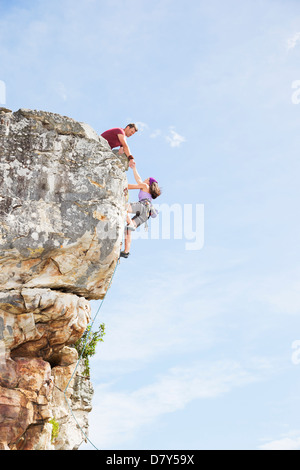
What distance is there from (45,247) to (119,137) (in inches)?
207

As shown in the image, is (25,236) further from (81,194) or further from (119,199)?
(119,199)

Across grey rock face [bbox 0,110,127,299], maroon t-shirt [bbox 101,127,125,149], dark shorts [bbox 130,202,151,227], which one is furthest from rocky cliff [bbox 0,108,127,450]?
dark shorts [bbox 130,202,151,227]

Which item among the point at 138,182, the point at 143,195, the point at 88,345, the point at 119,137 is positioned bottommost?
the point at 88,345

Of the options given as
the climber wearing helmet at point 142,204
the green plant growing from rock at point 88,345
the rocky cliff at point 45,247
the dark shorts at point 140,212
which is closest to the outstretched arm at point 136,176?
the climber wearing helmet at point 142,204

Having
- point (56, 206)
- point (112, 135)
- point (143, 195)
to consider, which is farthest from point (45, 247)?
point (112, 135)

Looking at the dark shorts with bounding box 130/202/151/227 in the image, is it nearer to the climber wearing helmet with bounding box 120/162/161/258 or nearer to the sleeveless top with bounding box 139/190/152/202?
the climber wearing helmet with bounding box 120/162/161/258

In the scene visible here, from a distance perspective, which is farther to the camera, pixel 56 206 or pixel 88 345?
pixel 88 345

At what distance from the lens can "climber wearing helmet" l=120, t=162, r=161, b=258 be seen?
49.9ft

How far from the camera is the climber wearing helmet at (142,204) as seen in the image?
49.9 ft

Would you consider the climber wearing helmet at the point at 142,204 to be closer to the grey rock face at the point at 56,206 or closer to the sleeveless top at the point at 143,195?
the sleeveless top at the point at 143,195

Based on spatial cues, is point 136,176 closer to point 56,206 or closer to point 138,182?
point 138,182

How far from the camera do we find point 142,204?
15.5 meters

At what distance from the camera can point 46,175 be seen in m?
12.5

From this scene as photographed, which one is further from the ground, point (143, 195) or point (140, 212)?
point (143, 195)
